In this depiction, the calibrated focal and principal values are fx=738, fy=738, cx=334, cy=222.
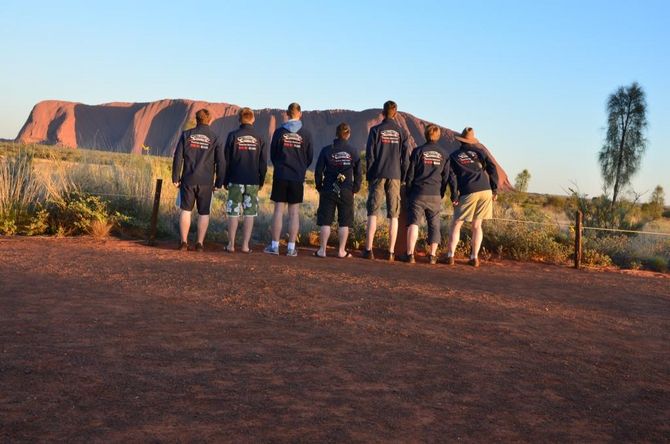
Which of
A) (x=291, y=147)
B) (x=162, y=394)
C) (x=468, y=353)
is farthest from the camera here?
(x=291, y=147)

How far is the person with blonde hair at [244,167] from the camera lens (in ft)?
35.8

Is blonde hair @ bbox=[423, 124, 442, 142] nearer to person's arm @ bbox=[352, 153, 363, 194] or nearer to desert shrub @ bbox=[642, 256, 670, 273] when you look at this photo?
person's arm @ bbox=[352, 153, 363, 194]

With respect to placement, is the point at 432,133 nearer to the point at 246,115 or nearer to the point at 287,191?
the point at 287,191

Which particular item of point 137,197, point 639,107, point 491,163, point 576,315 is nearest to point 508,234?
point 491,163

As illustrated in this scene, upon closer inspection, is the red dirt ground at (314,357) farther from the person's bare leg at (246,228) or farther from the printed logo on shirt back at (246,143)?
the printed logo on shirt back at (246,143)

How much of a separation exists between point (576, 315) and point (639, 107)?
2694cm

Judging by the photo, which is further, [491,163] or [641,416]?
[491,163]

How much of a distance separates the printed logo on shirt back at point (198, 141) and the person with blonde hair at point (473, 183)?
371cm

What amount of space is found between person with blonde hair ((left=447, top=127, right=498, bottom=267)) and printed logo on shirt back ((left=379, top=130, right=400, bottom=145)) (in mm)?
976

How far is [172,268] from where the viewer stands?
30.0 ft

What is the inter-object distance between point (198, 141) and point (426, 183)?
3.44 m

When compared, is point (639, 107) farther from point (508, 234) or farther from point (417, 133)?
point (417, 133)

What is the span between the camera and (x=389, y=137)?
1095cm

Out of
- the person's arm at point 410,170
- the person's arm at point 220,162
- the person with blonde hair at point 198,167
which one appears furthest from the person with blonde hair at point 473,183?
the person with blonde hair at point 198,167
